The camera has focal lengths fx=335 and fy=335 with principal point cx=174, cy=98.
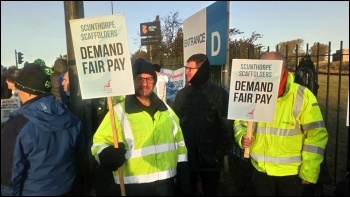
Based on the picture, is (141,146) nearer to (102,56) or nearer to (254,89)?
(102,56)

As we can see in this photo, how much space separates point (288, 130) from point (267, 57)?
2.30 feet

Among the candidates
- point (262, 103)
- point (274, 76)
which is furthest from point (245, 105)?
point (274, 76)

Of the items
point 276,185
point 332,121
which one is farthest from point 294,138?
point 332,121

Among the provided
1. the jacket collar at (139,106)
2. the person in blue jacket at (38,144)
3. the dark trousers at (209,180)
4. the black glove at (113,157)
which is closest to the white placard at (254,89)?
the jacket collar at (139,106)

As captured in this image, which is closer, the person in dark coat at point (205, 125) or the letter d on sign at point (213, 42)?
the person in dark coat at point (205, 125)

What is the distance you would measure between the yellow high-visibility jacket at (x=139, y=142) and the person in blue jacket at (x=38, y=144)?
0.88 ft

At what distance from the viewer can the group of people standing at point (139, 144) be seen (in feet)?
8.33

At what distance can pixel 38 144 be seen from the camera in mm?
2520

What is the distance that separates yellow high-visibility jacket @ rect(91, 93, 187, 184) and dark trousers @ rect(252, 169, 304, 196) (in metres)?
0.94

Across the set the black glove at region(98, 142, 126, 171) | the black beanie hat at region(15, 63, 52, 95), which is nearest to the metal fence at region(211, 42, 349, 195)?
the black glove at region(98, 142, 126, 171)

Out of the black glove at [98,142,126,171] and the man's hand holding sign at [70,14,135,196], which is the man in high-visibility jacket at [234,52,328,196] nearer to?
the black glove at [98,142,126,171]

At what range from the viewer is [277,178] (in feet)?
10.1

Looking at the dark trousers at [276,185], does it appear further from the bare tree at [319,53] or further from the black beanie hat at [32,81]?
Result: the bare tree at [319,53]

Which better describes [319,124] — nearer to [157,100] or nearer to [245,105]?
[245,105]
